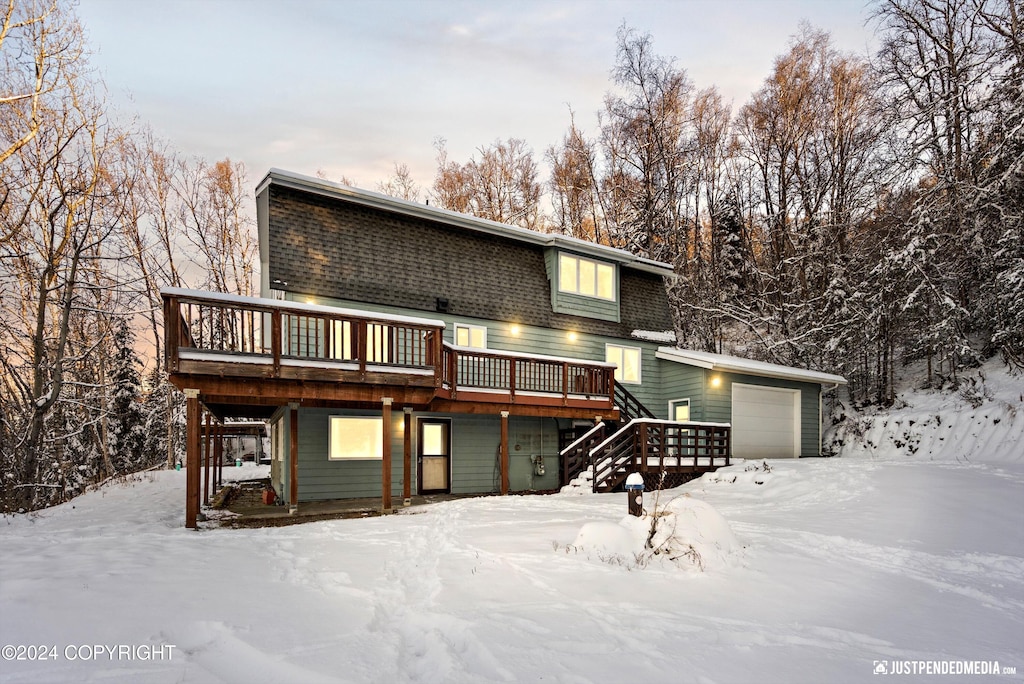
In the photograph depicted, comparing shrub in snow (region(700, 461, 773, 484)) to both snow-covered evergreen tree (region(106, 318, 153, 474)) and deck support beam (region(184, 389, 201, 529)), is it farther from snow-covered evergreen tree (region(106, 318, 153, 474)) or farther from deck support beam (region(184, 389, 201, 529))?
snow-covered evergreen tree (region(106, 318, 153, 474))

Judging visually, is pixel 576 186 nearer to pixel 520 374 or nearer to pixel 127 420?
pixel 520 374

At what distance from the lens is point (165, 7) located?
15.3 meters

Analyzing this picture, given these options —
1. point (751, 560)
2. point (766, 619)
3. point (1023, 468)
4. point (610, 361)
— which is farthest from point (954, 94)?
point (766, 619)

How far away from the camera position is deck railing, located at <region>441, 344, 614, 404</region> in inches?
451

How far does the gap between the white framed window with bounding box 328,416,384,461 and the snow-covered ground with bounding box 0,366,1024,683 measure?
360cm

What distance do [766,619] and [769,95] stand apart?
25.8 meters

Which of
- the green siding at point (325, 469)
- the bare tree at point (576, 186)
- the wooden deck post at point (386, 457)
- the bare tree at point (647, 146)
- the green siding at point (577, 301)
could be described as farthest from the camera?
the bare tree at point (576, 186)

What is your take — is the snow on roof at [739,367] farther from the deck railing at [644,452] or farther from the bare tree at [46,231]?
the bare tree at [46,231]

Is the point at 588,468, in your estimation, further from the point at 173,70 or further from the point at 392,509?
the point at 173,70

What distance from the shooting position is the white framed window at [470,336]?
14.1m

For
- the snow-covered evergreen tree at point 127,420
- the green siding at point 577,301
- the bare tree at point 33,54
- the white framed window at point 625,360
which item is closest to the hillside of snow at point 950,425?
the white framed window at point 625,360

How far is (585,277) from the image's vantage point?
1650 cm

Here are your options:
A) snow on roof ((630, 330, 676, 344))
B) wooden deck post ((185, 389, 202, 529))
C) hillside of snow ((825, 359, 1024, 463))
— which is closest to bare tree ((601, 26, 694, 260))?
snow on roof ((630, 330, 676, 344))

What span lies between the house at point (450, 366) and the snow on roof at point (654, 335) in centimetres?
15
